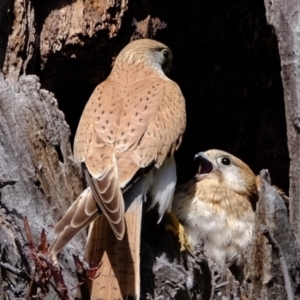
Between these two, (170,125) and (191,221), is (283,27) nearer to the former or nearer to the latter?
(170,125)

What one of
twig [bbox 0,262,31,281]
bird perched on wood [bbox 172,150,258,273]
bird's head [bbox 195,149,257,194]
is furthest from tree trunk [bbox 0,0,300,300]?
bird's head [bbox 195,149,257,194]

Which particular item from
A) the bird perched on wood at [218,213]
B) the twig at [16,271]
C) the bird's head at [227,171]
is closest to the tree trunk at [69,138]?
the twig at [16,271]

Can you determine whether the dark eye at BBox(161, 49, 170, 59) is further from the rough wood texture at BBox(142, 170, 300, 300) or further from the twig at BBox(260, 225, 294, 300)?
the twig at BBox(260, 225, 294, 300)

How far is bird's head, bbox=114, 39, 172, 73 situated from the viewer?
16.6 ft

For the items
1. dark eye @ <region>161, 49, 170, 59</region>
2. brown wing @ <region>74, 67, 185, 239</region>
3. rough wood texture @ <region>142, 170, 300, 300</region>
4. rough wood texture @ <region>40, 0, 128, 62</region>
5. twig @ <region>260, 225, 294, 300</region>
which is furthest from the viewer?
dark eye @ <region>161, 49, 170, 59</region>

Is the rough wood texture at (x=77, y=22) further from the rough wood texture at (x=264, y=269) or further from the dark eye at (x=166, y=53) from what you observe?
the rough wood texture at (x=264, y=269)

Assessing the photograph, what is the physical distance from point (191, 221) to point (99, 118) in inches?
26.1

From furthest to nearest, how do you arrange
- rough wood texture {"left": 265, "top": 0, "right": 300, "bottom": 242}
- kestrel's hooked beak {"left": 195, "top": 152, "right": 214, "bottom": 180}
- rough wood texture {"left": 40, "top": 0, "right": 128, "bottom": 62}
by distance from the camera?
1. kestrel's hooked beak {"left": 195, "top": 152, "right": 214, "bottom": 180}
2. rough wood texture {"left": 40, "top": 0, "right": 128, "bottom": 62}
3. rough wood texture {"left": 265, "top": 0, "right": 300, "bottom": 242}

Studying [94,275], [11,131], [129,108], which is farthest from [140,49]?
[94,275]

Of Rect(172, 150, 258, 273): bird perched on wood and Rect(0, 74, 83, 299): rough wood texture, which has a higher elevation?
Rect(0, 74, 83, 299): rough wood texture

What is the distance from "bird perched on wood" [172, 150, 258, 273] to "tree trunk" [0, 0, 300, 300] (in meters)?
0.15

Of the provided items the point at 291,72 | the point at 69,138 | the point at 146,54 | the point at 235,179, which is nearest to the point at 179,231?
the point at 235,179

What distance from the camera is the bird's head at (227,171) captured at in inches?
196

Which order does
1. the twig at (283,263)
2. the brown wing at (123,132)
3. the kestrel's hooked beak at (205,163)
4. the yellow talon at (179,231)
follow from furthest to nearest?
the kestrel's hooked beak at (205,163) → the yellow talon at (179,231) → the brown wing at (123,132) → the twig at (283,263)
